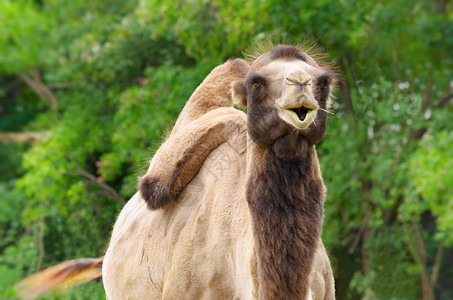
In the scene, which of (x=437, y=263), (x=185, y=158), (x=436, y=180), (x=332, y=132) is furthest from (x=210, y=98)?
(x=437, y=263)

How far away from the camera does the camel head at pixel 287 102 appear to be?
3.63m

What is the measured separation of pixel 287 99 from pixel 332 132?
5760mm

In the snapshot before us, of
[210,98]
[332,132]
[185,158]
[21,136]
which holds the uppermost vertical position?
[210,98]

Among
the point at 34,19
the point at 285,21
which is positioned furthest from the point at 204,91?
the point at 34,19

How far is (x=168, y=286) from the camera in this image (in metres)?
4.50

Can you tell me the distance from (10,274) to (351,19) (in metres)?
5.48

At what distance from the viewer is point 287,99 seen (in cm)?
362

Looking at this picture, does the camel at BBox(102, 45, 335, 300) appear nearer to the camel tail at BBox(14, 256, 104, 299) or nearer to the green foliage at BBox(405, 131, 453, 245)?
the camel tail at BBox(14, 256, 104, 299)

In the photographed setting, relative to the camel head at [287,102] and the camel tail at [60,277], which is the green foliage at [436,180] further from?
the camel head at [287,102]

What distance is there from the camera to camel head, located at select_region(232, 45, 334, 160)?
363 centimetres

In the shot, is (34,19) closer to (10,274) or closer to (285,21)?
(10,274)

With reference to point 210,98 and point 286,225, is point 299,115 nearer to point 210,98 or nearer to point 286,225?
point 286,225

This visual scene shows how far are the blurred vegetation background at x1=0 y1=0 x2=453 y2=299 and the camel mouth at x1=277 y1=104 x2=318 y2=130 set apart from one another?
4.31 m

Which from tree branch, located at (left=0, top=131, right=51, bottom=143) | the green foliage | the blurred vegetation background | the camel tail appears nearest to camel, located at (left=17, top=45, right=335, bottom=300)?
the camel tail
